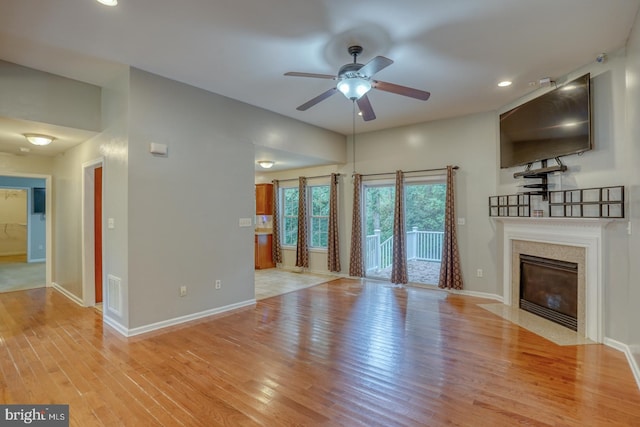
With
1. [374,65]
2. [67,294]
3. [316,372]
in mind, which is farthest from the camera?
[67,294]

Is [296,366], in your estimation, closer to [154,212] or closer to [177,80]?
[154,212]

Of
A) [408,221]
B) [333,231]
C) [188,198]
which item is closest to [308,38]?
[188,198]

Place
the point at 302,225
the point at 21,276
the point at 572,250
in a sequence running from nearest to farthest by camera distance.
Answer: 1. the point at 572,250
2. the point at 21,276
3. the point at 302,225

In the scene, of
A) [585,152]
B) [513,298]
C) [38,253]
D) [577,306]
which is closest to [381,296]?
[513,298]

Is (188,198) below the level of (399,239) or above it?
above

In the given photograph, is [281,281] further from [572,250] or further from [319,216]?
[572,250]

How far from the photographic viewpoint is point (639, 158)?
8.62ft

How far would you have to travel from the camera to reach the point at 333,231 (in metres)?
6.84

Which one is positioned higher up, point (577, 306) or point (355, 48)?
point (355, 48)

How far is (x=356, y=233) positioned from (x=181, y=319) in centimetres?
368

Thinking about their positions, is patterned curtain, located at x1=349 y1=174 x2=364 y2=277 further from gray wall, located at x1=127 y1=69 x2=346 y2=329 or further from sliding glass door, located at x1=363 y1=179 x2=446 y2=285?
gray wall, located at x1=127 y1=69 x2=346 y2=329

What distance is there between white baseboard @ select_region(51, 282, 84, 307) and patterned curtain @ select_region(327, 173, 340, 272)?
436 centimetres

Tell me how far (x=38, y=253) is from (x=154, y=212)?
309 inches

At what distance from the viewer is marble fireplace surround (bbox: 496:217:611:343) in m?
3.37
